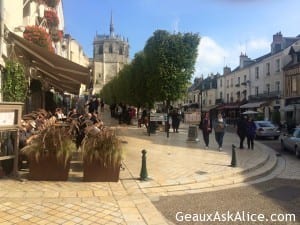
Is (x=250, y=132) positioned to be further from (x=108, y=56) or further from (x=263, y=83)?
(x=108, y=56)

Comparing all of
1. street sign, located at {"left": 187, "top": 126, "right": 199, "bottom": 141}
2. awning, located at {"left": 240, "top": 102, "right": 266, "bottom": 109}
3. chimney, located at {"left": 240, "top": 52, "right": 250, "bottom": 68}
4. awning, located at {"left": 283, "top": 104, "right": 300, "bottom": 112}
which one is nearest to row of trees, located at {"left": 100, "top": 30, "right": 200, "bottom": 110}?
street sign, located at {"left": 187, "top": 126, "right": 199, "bottom": 141}

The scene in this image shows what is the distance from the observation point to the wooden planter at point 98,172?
770 centimetres

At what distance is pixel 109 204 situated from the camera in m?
6.27

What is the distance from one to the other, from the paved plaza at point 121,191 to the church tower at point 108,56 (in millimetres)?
105409

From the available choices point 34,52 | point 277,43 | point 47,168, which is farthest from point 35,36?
point 277,43

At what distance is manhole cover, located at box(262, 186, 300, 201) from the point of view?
7.33 metres

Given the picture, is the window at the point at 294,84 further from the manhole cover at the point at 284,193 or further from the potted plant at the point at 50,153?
the potted plant at the point at 50,153

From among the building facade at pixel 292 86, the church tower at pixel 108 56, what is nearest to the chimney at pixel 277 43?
the building facade at pixel 292 86

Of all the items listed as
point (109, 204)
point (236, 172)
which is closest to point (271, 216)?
point (109, 204)

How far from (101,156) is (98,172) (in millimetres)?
383

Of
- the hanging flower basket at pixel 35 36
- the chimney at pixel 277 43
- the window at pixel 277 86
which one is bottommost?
the hanging flower basket at pixel 35 36

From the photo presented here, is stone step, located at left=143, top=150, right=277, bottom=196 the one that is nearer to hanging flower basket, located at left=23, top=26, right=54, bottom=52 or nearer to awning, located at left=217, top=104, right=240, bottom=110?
hanging flower basket, located at left=23, top=26, right=54, bottom=52
